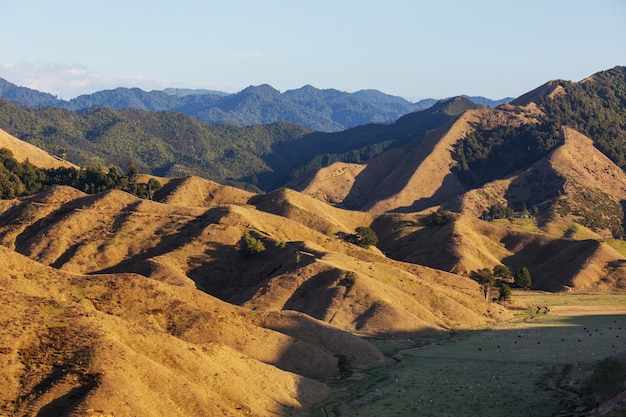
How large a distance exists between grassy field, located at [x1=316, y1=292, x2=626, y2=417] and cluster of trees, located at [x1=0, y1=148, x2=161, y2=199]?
290 ft

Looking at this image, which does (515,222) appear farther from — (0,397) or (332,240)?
(0,397)

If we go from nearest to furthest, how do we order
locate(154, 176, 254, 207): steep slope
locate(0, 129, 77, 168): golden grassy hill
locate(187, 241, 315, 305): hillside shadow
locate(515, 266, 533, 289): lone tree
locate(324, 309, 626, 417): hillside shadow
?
locate(324, 309, 626, 417): hillside shadow
locate(187, 241, 315, 305): hillside shadow
locate(515, 266, 533, 289): lone tree
locate(154, 176, 254, 207): steep slope
locate(0, 129, 77, 168): golden grassy hill

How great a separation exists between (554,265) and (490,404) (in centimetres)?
9471

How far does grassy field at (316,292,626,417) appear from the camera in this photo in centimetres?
6088

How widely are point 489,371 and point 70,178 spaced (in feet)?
391

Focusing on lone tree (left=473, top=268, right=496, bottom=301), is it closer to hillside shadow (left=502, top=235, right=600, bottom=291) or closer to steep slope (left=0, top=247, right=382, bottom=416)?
hillside shadow (left=502, top=235, right=600, bottom=291)

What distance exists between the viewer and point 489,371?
2938 inches

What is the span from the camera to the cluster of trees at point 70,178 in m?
165

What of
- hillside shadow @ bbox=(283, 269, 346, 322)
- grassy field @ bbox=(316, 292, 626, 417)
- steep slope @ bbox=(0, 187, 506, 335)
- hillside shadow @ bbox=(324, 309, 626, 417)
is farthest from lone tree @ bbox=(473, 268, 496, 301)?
hillside shadow @ bbox=(283, 269, 346, 322)

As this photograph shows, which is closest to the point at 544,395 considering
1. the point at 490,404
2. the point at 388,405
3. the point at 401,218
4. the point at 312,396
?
the point at 490,404

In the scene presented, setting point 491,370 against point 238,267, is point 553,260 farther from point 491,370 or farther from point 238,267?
point 491,370

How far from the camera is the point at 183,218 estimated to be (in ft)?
428

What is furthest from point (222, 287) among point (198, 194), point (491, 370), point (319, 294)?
point (198, 194)

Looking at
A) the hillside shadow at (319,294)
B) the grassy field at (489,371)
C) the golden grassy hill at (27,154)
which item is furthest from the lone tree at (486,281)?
the golden grassy hill at (27,154)
